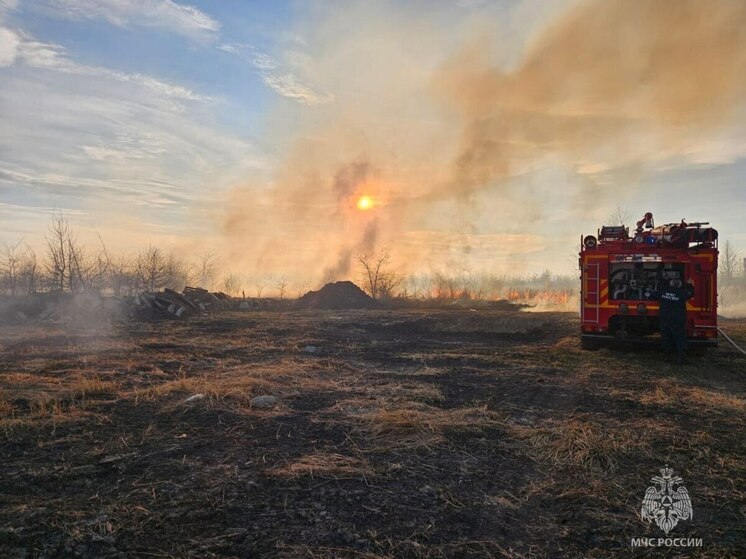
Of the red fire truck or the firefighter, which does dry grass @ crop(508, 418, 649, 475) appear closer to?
the firefighter

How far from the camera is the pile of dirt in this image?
27.8 meters

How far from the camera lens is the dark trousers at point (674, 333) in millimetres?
8609

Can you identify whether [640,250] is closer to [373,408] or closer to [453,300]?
[373,408]

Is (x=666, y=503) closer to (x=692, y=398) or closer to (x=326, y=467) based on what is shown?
(x=326, y=467)

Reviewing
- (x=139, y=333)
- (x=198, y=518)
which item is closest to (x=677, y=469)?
(x=198, y=518)

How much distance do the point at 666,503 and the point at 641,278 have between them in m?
7.53

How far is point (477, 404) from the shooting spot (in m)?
5.78

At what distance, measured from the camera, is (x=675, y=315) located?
8.59 metres

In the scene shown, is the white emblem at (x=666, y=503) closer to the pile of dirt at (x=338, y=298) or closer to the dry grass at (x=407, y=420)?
the dry grass at (x=407, y=420)

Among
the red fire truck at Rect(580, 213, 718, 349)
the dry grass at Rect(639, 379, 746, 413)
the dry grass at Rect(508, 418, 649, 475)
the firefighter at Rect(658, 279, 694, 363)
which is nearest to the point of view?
the dry grass at Rect(508, 418, 649, 475)

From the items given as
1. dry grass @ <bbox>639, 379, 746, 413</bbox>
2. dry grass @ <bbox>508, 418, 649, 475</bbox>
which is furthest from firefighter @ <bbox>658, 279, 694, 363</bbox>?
dry grass @ <bbox>508, 418, 649, 475</bbox>

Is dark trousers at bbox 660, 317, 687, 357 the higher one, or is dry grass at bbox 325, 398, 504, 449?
dark trousers at bbox 660, 317, 687, 357

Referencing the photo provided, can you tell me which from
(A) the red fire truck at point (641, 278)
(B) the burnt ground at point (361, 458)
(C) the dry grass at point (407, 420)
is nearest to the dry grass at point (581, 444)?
(B) the burnt ground at point (361, 458)

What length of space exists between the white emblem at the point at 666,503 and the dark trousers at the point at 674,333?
6149 millimetres
